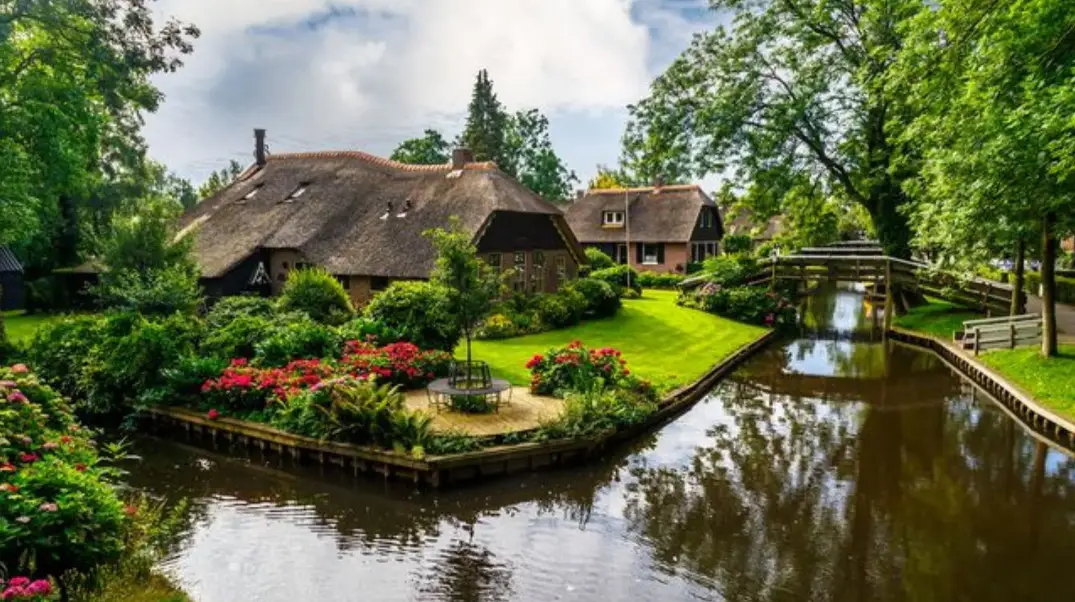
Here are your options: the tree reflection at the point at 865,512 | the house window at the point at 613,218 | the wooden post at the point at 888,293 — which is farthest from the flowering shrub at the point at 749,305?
the house window at the point at 613,218

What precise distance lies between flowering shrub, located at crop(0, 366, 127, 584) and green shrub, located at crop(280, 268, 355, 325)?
13.0m

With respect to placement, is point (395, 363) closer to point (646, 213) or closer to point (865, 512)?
point (865, 512)

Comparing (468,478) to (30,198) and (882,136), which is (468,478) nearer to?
(30,198)

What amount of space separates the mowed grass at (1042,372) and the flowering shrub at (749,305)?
10701 mm

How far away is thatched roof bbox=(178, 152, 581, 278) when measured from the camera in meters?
27.9

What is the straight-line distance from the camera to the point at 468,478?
1338cm

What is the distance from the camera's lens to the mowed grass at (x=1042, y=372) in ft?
55.7

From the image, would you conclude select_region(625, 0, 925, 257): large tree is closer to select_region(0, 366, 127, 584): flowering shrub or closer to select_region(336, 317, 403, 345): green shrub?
select_region(336, 317, 403, 345): green shrub

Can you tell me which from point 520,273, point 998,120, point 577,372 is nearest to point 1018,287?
point 998,120

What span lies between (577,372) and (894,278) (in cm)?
2084

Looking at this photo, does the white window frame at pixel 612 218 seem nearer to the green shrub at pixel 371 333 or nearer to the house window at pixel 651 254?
the house window at pixel 651 254

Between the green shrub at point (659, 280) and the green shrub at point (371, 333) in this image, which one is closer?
the green shrub at point (371, 333)

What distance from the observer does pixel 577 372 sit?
17312 millimetres

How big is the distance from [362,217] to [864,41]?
2281 cm
